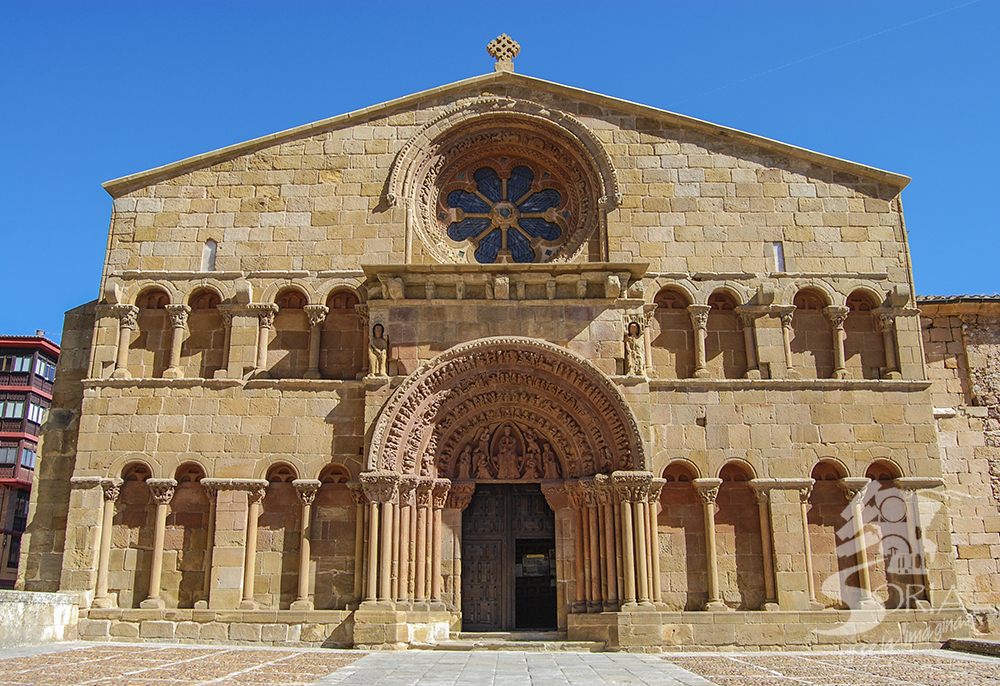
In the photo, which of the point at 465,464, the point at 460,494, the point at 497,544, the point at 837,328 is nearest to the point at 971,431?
the point at 837,328

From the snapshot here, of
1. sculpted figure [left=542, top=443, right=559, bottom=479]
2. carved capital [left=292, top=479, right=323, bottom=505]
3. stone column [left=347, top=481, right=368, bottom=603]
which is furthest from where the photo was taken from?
sculpted figure [left=542, top=443, right=559, bottom=479]

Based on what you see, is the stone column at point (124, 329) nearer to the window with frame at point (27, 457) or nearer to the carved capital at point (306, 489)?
the carved capital at point (306, 489)

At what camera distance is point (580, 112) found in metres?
16.3

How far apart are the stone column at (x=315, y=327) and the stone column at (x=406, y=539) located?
2710 mm

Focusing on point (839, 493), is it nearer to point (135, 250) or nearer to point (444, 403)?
point (444, 403)

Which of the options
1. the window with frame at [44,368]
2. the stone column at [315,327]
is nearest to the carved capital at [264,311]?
the stone column at [315,327]

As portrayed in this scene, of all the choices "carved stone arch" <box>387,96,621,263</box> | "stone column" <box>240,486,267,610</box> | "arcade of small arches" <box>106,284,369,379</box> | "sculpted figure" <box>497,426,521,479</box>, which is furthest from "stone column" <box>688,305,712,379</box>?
"stone column" <box>240,486,267,610</box>

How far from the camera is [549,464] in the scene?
14758mm

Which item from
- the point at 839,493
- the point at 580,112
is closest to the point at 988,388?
the point at 839,493

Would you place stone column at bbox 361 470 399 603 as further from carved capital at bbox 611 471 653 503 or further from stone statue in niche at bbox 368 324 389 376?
carved capital at bbox 611 471 653 503

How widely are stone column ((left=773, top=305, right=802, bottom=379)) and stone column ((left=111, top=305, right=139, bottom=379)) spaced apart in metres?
11.6

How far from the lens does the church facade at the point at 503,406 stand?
1372cm

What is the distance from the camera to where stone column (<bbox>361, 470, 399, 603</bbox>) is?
13.4 meters

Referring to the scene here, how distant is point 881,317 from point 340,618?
423 inches
